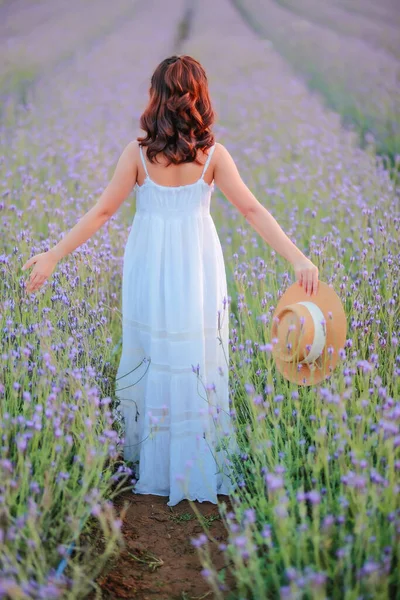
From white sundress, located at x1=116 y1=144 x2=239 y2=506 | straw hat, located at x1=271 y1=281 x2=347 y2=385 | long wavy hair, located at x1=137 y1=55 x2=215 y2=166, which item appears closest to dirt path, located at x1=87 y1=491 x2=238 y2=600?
white sundress, located at x1=116 y1=144 x2=239 y2=506

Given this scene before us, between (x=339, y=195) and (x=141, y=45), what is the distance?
3574 mm

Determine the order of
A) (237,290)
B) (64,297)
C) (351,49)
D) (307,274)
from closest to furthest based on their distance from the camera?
(307,274) → (64,297) → (237,290) → (351,49)

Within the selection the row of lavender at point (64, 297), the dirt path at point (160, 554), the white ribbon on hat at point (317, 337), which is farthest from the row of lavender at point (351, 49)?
the dirt path at point (160, 554)

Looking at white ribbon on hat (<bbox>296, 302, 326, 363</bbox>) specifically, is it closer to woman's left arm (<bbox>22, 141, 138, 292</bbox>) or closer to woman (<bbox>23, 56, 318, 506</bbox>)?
woman (<bbox>23, 56, 318, 506</bbox>)

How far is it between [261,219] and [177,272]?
35 cm

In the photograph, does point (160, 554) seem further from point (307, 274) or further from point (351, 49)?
point (351, 49)

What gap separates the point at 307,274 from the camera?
2316mm

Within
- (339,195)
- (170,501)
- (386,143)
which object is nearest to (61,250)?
(170,501)

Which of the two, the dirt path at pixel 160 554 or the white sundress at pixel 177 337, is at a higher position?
the white sundress at pixel 177 337

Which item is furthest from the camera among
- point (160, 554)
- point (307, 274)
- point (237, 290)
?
point (237, 290)

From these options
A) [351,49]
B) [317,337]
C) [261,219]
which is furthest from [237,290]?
[351,49]

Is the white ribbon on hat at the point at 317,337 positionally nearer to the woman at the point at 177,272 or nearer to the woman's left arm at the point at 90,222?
the woman at the point at 177,272

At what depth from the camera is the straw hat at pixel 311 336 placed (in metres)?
2.23

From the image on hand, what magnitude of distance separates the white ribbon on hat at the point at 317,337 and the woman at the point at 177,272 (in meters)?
0.10
